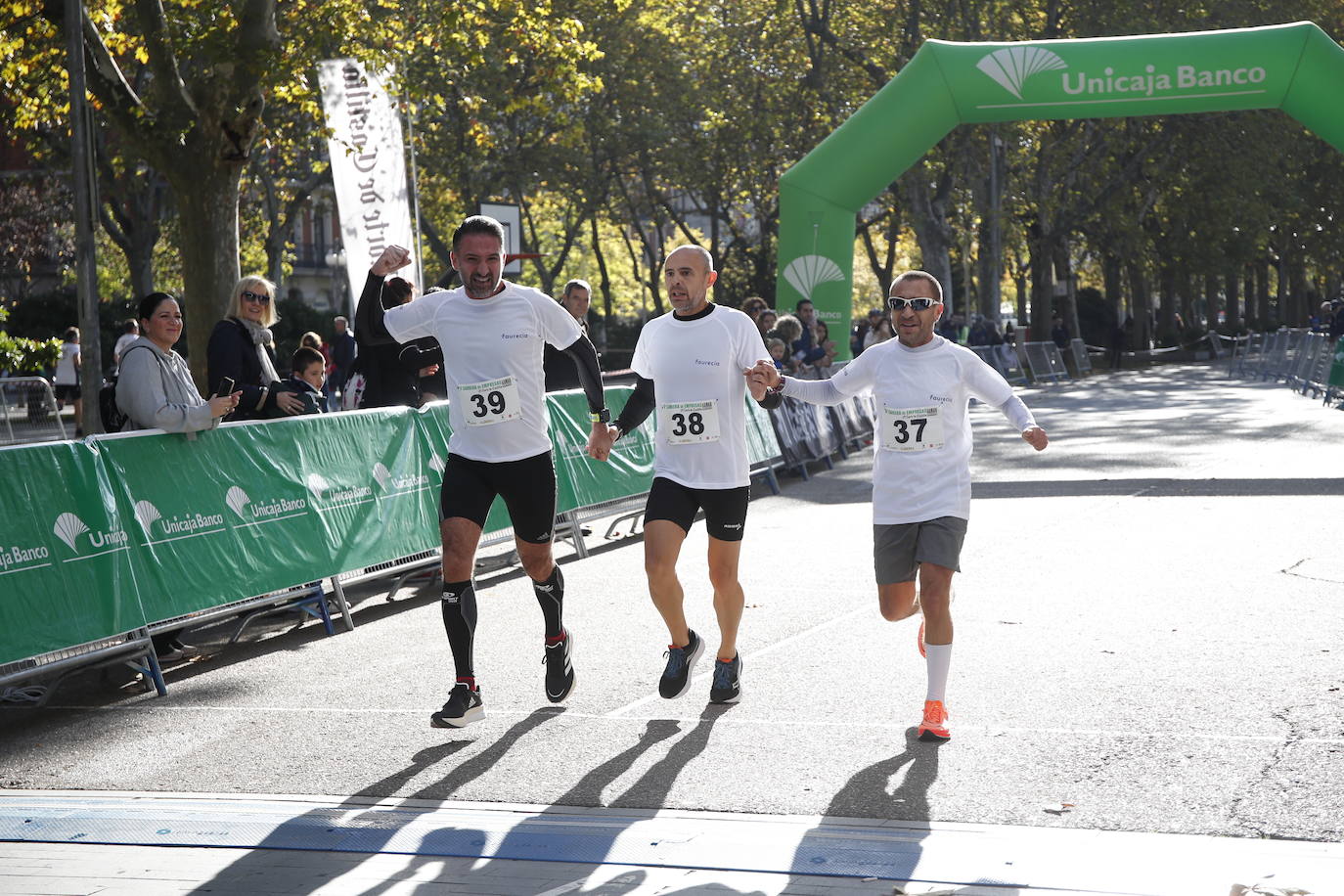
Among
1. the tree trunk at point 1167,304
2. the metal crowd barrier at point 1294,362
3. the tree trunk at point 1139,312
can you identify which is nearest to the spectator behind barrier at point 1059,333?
the metal crowd barrier at point 1294,362

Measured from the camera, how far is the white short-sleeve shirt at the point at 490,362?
659 centimetres

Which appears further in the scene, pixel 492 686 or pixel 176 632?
pixel 176 632

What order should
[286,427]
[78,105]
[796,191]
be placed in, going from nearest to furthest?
1. [286,427]
2. [78,105]
3. [796,191]

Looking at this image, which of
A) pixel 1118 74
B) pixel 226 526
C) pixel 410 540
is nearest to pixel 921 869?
pixel 226 526

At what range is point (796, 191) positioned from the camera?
23.6 m

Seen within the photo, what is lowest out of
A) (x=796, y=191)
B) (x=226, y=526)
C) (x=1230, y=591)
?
(x=1230, y=591)

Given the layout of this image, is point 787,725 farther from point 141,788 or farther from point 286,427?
point 286,427

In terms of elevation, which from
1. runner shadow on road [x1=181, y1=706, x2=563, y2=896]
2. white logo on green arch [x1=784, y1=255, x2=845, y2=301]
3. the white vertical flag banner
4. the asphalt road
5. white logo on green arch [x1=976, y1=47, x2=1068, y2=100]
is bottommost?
the asphalt road

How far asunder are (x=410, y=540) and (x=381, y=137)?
9.07m

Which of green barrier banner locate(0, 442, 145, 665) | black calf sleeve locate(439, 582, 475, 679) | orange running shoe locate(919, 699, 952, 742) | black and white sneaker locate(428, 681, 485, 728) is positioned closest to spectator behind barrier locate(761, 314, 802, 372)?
green barrier banner locate(0, 442, 145, 665)

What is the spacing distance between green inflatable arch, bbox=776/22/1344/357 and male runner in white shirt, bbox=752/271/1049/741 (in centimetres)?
1603

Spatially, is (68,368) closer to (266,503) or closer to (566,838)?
(266,503)

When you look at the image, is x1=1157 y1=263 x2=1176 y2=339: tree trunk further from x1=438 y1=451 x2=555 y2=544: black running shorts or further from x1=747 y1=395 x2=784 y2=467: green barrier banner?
x1=438 y1=451 x2=555 y2=544: black running shorts

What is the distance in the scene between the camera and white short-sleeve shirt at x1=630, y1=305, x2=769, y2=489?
6.71 meters
